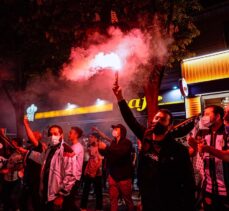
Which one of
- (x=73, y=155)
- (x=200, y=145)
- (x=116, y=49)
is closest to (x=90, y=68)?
(x=116, y=49)

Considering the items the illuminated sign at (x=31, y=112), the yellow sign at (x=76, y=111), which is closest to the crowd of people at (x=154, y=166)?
the yellow sign at (x=76, y=111)

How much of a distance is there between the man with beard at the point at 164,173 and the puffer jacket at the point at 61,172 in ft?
7.24

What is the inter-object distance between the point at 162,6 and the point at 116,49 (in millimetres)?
3070

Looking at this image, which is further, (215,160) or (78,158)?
(78,158)

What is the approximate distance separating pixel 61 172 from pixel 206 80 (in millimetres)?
9333

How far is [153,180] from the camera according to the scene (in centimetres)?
295

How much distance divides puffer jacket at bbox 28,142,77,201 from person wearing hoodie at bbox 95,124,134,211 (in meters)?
1.28

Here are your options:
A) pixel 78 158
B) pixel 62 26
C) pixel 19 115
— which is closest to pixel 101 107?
pixel 19 115

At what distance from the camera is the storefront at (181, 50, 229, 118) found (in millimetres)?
12070

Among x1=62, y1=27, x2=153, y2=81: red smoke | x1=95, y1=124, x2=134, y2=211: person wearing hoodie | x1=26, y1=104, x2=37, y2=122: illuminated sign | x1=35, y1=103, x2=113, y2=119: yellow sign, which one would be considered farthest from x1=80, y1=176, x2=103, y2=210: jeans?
x1=26, y1=104, x2=37, y2=122: illuminated sign

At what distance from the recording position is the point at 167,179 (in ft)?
9.65

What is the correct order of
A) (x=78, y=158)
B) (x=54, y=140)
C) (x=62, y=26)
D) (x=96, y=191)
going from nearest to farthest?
1. (x=54, y=140)
2. (x=78, y=158)
3. (x=96, y=191)
4. (x=62, y=26)

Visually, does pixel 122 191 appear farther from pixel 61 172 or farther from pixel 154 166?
pixel 154 166

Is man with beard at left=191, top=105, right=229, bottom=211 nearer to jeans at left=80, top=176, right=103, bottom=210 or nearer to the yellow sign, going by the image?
jeans at left=80, top=176, right=103, bottom=210
